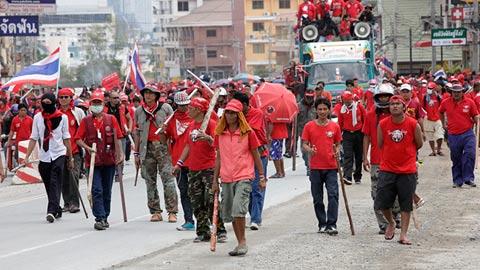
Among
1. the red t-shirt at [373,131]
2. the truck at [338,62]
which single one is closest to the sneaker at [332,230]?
the red t-shirt at [373,131]

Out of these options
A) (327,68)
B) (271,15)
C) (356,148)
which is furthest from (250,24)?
(356,148)

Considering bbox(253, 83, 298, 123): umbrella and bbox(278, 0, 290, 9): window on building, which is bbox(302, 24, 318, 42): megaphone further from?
bbox(278, 0, 290, 9): window on building

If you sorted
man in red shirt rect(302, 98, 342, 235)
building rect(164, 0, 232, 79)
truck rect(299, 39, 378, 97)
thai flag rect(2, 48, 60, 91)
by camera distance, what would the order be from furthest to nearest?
building rect(164, 0, 232, 79) < truck rect(299, 39, 378, 97) < thai flag rect(2, 48, 60, 91) < man in red shirt rect(302, 98, 342, 235)

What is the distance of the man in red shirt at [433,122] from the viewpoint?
1172 inches

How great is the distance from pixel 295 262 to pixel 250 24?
113m

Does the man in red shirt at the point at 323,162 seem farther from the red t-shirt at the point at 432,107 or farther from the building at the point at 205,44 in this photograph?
the building at the point at 205,44

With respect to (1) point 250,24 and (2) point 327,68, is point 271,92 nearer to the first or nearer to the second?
(2) point 327,68

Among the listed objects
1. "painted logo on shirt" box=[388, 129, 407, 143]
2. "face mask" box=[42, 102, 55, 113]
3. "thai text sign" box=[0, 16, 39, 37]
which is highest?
"thai text sign" box=[0, 16, 39, 37]

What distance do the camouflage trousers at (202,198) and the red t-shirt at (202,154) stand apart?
0.07 m

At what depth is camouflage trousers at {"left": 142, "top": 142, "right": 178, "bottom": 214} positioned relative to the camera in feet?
54.5

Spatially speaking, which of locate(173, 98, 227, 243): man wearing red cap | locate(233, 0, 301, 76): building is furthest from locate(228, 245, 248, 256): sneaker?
locate(233, 0, 301, 76): building

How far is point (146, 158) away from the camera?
1681 cm

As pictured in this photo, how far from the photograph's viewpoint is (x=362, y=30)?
3678 cm

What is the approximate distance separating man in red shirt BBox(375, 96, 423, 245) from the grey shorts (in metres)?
1.73
